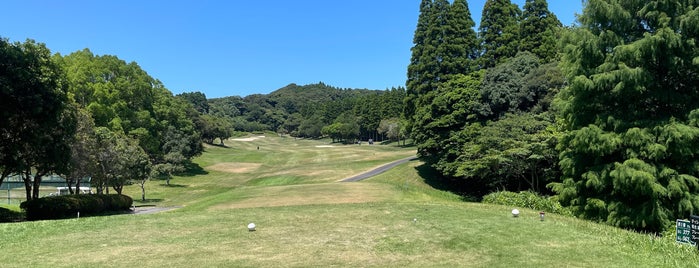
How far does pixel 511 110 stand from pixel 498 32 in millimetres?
12362

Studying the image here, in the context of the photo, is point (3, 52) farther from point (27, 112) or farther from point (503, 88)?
point (503, 88)

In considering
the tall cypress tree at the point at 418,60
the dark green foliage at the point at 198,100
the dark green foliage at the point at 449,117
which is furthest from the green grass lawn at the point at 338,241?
the dark green foliage at the point at 198,100

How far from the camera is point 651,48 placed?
13.1 meters

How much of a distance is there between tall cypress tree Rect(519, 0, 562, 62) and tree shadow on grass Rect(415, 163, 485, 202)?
13367 mm

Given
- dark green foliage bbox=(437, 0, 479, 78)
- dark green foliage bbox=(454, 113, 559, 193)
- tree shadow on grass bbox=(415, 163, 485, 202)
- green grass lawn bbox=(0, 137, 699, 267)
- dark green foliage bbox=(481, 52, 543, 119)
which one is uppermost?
dark green foliage bbox=(437, 0, 479, 78)

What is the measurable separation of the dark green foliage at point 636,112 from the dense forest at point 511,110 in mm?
45

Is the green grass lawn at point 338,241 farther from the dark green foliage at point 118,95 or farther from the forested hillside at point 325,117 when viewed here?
the forested hillside at point 325,117

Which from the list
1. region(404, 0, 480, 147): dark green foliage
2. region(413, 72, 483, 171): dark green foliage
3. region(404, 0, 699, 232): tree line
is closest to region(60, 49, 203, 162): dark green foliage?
region(413, 72, 483, 171): dark green foliage

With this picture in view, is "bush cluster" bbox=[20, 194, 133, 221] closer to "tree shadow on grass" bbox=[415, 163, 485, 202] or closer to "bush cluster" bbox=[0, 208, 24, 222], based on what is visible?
"bush cluster" bbox=[0, 208, 24, 222]

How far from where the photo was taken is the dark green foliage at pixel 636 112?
42.5ft

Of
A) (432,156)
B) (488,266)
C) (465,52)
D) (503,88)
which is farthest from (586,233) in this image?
(465,52)

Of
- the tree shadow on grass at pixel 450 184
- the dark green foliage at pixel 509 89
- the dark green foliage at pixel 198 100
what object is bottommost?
the tree shadow on grass at pixel 450 184

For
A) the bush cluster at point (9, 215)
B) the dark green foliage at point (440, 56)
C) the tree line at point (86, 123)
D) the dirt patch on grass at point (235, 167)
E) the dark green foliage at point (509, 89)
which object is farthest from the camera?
the dirt patch on grass at point (235, 167)

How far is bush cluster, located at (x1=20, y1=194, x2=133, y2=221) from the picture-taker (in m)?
18.7
